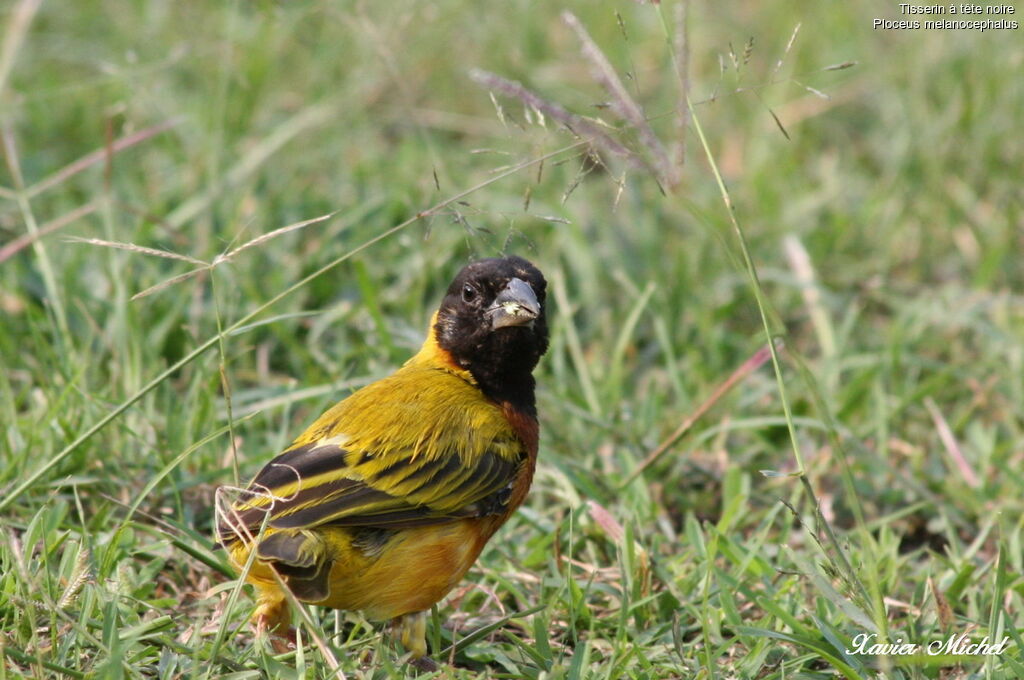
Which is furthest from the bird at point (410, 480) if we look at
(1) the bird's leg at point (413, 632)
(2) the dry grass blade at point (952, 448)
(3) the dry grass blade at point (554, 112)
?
(2) the dry grass blade at point (952, 448)

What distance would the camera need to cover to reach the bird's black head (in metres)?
3.91

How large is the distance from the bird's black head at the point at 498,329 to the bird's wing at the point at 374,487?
340 millimetres

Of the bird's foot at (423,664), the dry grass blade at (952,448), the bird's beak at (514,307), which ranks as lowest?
the dry grass blade at (952,448)

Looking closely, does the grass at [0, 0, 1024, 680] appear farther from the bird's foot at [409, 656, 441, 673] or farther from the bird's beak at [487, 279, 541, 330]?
the bird's beak at [487, 279, 541, 330]

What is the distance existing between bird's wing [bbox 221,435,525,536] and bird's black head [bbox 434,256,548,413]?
0.34m

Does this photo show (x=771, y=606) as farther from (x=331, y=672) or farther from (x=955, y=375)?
(x=955, y=375)

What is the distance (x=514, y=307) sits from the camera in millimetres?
3850

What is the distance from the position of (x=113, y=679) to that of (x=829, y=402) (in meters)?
3.24

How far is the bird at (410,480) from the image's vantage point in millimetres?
3248

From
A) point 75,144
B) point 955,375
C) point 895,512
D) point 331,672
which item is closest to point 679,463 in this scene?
point 895,512

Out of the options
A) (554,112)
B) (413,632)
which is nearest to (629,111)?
(554,112)

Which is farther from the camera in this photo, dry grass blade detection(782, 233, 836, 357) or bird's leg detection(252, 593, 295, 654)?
dry grass blade detection(782, 233, 836, 357)

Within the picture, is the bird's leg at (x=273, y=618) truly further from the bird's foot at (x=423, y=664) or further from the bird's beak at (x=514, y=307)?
the bird's beak at (x=514, y=307)

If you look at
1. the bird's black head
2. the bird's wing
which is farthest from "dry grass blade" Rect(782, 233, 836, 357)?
the bird's wing
